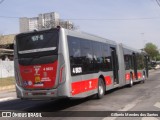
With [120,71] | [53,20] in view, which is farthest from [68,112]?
[53,20]

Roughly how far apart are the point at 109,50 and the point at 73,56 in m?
5.81

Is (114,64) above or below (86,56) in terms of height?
below

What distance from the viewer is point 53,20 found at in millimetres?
60750

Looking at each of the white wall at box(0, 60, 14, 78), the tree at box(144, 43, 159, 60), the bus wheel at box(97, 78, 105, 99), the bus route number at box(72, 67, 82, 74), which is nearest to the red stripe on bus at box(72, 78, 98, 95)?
the bus route number at box(72, 67, 82, 74)

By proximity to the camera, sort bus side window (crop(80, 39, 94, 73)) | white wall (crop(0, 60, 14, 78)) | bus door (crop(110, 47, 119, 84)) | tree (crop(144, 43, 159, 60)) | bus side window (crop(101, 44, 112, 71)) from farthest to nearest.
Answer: tree (crop(144, 43, 159, 60)) < white wall (crop(0, 60, 14, 78)) < bus door (crop(110, 47, 119, 84)) < bus side window (crop(101, 44, 112, 71)) < bus side window (crop(80, 39, 94, 73))

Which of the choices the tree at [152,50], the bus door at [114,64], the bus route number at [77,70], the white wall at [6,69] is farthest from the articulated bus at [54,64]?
the tree at [152,50]

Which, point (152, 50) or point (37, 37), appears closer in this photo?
point (37, 37)

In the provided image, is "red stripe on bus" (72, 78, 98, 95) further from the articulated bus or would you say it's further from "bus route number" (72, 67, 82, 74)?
"bus route number" (72, 67, 82, 74)

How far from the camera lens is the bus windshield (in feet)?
42.1

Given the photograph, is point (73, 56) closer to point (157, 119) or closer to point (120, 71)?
point (157, 119)

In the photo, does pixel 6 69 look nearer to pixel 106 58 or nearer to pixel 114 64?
pixel 114 64

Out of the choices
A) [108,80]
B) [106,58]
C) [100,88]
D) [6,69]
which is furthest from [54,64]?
[6,69]

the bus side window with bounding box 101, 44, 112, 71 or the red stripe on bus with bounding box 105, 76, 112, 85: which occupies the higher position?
the bus side window with bounding box 101, 44, 112, 71

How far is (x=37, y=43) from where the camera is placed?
43.3 feet
